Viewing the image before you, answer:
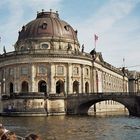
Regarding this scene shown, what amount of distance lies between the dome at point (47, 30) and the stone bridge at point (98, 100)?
2205 centimetres

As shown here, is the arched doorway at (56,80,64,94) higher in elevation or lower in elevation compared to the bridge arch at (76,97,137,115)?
higher

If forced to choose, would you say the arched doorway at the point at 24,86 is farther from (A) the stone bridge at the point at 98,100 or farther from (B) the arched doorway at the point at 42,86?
(A) the stone bridge at the point at 98,100

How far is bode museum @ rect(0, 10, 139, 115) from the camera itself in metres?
79.8

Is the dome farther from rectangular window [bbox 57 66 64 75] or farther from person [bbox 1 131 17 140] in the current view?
person [bbox 1 131 17 140]

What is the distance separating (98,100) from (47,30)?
86.9ft

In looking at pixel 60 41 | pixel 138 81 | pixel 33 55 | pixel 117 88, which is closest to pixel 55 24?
pixel 60 41

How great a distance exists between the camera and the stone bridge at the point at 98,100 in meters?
77.6

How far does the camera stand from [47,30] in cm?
10050

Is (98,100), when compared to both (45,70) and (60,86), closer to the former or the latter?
(60,86)

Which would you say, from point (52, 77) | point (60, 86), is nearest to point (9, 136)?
point (52, 77)

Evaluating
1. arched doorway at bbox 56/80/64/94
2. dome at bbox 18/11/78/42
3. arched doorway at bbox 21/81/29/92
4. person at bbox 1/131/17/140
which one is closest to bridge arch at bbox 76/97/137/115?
arched doorway at bbox 56/80/64/94

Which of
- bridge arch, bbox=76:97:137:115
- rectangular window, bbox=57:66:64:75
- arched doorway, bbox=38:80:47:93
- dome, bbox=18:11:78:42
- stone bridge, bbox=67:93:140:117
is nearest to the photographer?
stone bridge, bbox=67:93:140:117

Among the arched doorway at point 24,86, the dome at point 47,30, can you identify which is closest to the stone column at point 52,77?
the arched doorway at point 24,86

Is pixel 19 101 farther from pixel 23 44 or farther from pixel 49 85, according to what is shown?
pixel 23 44
